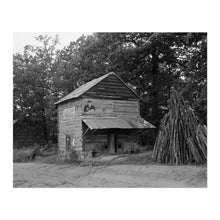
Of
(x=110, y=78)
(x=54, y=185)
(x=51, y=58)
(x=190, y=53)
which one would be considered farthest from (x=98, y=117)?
(x=51, y=58)

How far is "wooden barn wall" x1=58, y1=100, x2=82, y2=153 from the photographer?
2477cm

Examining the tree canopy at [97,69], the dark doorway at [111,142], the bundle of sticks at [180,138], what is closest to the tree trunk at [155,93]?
the tree canopy at [97,69]

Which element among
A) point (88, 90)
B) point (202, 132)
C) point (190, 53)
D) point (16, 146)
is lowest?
point (16, 146)

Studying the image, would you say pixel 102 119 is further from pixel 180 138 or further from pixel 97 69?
pixel 97 69

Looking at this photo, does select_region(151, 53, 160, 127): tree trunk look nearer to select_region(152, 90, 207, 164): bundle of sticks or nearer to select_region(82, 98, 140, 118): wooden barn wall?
select_region(82, 98, 140, 118): wooden barn wall

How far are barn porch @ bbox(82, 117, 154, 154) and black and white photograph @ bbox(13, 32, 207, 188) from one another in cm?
7

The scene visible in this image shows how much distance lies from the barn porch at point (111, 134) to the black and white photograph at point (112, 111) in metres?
0.07

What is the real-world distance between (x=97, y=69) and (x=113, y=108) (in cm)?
807

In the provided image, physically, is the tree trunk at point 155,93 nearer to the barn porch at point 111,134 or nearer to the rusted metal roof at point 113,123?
the barn porch at point 111,134

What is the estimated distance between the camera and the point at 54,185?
14.4 meters

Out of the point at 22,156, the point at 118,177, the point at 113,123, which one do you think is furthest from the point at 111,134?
the point at 118,177

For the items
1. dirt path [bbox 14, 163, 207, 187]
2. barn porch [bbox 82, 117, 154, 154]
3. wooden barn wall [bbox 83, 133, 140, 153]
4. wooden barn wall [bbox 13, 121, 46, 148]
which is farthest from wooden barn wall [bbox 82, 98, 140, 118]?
wooden barn wall [bbox 13, 121, 46, 148]

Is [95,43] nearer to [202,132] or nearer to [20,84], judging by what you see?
[20,84]

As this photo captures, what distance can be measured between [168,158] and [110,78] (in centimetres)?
994
